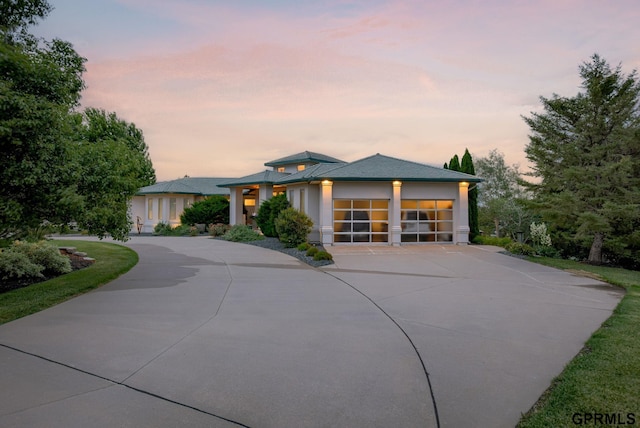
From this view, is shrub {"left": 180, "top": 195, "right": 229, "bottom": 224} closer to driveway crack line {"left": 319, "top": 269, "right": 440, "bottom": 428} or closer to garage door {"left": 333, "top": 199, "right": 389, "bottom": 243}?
garage door {"left": 333, "top": 199, "right": 389, "bottom": 243}

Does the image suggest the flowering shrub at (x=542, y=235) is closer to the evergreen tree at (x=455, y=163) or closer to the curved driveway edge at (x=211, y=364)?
the evergreen tree at (x=455, y=163)

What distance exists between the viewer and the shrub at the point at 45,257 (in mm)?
11023

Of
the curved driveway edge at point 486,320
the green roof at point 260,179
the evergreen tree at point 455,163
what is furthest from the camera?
the green roof at point 260,179

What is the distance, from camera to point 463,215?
20250 millimetres

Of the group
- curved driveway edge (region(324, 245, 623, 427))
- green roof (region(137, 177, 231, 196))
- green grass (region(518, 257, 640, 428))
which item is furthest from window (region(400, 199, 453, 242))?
green roof (region(137, 177, 231, 196))

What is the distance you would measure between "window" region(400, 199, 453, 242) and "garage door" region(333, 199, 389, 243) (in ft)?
3.94

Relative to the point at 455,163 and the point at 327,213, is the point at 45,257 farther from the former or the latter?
the point at 455,163

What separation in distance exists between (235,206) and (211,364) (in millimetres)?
24689

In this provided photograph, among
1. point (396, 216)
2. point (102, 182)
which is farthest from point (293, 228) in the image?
point (102, 182)

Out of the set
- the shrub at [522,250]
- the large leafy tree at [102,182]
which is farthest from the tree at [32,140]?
the shrub at [522,250]

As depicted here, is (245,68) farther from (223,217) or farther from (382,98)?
(223,217)

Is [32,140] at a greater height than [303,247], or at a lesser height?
greater

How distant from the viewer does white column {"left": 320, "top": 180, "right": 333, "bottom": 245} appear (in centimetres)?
1900

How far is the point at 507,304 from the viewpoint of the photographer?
7879 mm
